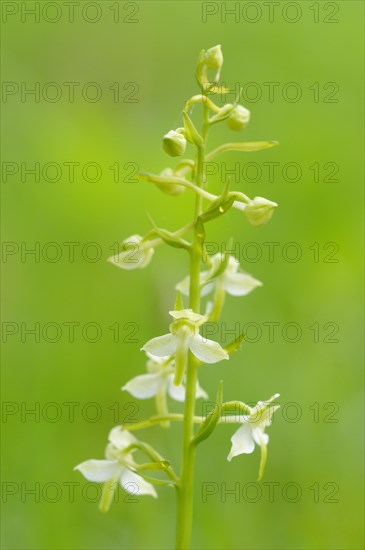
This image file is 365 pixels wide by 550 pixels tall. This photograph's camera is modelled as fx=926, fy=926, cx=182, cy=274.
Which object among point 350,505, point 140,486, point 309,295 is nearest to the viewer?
point 140,486

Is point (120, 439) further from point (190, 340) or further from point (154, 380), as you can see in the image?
point (190, 340)

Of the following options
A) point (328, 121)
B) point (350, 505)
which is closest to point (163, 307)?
point (350, 505)

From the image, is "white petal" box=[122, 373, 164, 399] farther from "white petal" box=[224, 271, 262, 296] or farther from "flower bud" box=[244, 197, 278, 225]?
"flower bud" box=[244, 197, 278, 225]

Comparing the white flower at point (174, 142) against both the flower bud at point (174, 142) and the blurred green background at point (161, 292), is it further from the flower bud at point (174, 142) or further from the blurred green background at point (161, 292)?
the blurred green background at point (161, 292)

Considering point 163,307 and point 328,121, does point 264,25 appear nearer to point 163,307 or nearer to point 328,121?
point 328,121

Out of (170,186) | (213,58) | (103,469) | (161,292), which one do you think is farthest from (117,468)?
(161,292)

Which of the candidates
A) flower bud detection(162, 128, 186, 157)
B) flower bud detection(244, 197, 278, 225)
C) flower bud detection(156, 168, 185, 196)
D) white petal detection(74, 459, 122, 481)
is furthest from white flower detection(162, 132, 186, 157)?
white petal detection(74, 459, 122, 481)
